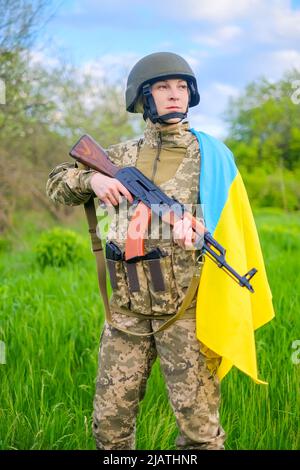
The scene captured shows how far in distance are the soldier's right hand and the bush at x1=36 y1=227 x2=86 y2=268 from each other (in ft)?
14.9

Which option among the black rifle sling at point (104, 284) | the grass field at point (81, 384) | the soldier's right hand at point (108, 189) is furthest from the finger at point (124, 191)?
the grass field at point (81, 384)

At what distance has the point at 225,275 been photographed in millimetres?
2416

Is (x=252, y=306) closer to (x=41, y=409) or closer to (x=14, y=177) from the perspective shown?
(x=41, y=409)

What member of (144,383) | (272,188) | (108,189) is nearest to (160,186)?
(108,189)

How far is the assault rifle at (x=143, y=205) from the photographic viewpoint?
7.60 ft

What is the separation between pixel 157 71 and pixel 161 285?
87 centimetres

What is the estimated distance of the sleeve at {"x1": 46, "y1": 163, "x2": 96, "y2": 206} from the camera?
2.49 m

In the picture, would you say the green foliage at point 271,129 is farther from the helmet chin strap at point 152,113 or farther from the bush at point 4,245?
the helmet chin strap at point 152,113

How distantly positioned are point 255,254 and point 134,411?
82 cm

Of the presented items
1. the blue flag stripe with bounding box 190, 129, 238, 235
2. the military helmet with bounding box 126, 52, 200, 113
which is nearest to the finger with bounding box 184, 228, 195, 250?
the blue flag stripe with bounding box 190, 129, 238, 235

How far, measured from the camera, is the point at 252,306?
2570 millimetres

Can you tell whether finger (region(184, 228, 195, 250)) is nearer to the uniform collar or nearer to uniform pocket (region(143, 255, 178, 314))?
uniform pocket (region(143, 255, 178, 314))

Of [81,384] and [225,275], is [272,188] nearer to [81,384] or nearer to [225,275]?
[81,384]

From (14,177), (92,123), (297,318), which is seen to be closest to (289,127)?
(92,123)
